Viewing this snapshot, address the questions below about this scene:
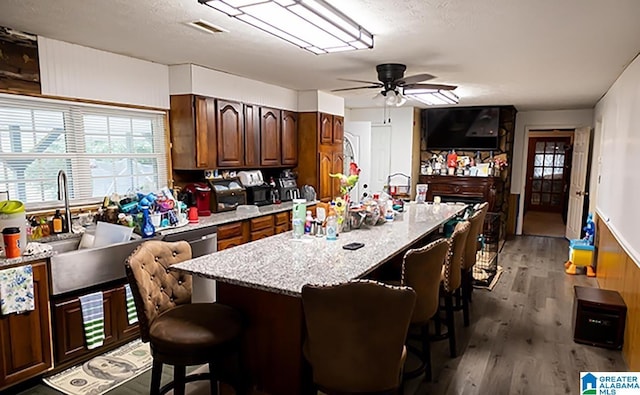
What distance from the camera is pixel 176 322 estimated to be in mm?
2014

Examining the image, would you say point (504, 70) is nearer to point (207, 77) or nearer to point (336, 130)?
point (336, 130)

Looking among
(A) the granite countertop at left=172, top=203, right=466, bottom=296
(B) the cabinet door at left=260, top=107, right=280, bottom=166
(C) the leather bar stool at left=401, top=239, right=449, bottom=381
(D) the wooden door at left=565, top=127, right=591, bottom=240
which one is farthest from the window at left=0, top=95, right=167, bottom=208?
(D) the wooden door at left=565, top=127, right=591, bottom=240

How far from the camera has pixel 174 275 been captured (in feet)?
7.60

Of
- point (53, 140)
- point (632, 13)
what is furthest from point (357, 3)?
point (53, 140)

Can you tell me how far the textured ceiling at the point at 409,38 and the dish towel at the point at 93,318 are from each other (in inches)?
72.6

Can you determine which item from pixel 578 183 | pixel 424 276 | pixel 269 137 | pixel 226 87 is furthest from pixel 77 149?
pixel 578 183

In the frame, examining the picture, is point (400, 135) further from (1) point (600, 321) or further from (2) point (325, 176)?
(1) point (600, 321)

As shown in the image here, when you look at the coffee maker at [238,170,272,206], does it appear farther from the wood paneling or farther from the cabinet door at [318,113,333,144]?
the wood paneling

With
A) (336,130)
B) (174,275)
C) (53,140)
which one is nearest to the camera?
(174,275)

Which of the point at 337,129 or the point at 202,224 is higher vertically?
the point at 337,129

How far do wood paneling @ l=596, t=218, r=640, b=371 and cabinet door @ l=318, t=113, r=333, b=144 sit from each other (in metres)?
3.44

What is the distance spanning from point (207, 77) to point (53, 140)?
1551mm

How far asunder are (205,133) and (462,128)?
4.74 metres

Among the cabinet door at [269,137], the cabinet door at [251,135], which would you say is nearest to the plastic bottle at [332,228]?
the cabinet door at [251,135]
